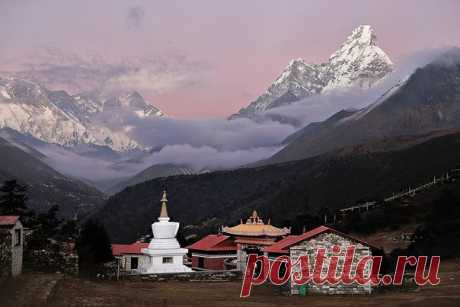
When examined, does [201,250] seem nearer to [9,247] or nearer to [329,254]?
[329,254]

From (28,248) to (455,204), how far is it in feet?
175

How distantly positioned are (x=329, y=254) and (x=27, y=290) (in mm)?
16972

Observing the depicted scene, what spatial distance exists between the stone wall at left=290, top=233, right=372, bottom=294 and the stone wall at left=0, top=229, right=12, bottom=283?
49.8 ft

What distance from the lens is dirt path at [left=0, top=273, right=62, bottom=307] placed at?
79.8 feet

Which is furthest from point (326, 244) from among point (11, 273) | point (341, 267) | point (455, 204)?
point (455, 204)

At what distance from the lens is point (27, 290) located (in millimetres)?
26641

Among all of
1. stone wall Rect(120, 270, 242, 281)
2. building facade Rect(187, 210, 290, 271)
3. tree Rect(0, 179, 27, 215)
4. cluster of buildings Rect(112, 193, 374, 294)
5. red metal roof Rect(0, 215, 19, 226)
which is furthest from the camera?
building facade Rect(187, 210, 290, 271)

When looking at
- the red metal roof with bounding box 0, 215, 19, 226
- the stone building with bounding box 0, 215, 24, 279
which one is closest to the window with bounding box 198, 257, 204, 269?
the stone building with bounding box 0, 215, 24, 279

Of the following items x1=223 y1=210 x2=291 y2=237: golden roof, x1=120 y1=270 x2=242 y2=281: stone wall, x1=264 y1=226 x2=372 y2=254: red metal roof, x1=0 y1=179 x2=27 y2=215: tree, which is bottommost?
x1=120 y1=270 x2=242 y2=281: stone wall

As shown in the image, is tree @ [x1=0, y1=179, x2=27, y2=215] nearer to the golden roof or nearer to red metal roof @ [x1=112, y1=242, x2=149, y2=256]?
red metal roof @ [x1=112, y1=242, x2=149, y2=256]

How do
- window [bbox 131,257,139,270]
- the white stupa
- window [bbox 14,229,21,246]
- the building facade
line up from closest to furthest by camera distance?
window [bbox 14,229,21,246]
the white stupa
the building facade
window [bbox 131,257,139,270]

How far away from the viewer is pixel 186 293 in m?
34.5

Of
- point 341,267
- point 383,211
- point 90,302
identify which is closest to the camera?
point 90,302

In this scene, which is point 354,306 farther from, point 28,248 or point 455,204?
point 455,204
